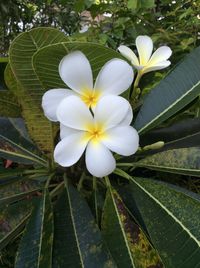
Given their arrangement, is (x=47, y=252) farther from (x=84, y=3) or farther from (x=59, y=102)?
(x=84, y=3)

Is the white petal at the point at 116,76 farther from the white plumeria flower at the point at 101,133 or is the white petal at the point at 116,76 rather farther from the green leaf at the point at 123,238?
the green leaf at the point at 123,238

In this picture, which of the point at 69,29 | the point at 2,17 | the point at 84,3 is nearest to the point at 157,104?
the point at 84,3

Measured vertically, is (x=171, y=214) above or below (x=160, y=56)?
below

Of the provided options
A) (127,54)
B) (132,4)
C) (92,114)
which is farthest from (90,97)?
(132,4)

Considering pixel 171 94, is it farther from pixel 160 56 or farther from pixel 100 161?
pixel 100 161

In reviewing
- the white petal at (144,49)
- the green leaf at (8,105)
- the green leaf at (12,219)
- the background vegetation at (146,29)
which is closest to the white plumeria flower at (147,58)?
the white petal at (144,49)

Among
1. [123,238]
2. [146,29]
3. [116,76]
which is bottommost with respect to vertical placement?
[123,238]

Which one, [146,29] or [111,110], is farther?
[146,29]
